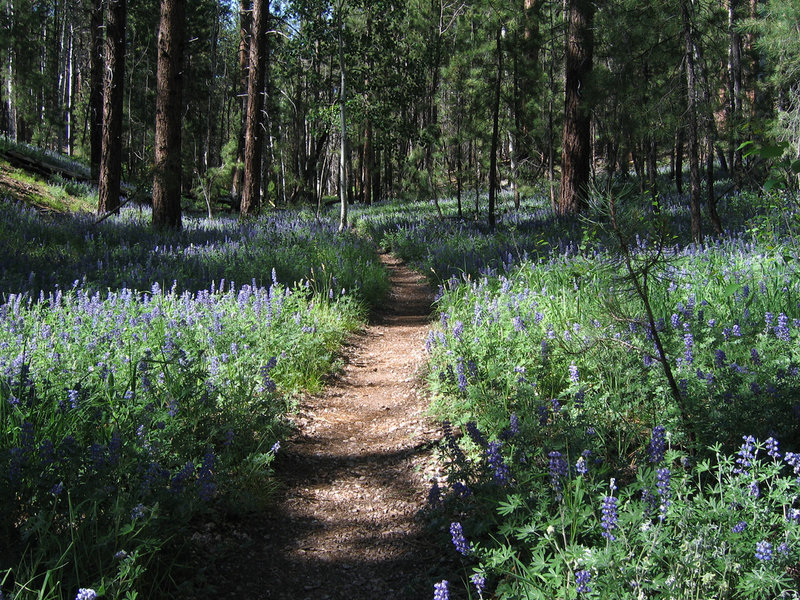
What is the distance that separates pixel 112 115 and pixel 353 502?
1302 cm

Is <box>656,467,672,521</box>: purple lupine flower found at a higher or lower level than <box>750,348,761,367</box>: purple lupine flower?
lower

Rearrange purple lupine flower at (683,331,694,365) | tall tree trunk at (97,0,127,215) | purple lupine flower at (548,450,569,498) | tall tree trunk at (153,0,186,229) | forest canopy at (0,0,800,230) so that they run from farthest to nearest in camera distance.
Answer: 1. tall tree trunk at (97,0,127,215)
2. tall tree trunk at (153,0,186,229)
3. forest canopy at (0,0,800,230)
4. purple lupine flower at (683,331,694,365)
5. purple lupine flower at (548,450,569,498)

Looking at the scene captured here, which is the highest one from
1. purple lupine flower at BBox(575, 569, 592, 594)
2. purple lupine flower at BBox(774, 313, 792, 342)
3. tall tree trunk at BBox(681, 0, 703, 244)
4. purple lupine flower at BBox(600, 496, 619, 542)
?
tall tree trunk at BBox(681, 0, 703, 244)

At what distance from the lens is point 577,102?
41.9 feet

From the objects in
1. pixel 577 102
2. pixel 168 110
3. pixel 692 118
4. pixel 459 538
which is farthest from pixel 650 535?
pixel 577 102

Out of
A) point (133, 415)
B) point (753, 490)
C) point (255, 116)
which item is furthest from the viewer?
point (255, 116)

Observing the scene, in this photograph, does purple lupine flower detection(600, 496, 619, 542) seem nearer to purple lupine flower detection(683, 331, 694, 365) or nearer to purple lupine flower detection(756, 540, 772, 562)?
purple lupine flower detection(756, 540, 772, 562)

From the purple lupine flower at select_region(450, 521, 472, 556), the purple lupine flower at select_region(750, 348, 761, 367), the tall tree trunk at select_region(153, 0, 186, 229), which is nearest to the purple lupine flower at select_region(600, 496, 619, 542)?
the purple lupine flower at select_region(450, 521, 472, 556)

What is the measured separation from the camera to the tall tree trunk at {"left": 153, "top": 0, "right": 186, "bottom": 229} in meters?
11.1

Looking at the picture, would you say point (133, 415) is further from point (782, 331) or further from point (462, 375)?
point (782, 331)

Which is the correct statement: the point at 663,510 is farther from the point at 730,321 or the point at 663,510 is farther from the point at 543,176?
the point at 543,176

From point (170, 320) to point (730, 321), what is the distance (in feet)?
14.2

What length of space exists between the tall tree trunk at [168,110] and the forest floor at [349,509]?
7677 millimetres

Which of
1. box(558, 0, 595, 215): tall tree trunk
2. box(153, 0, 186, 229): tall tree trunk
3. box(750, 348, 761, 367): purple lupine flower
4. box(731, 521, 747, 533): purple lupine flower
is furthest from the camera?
box(558, 0, 595, 215): tall tree trunk
